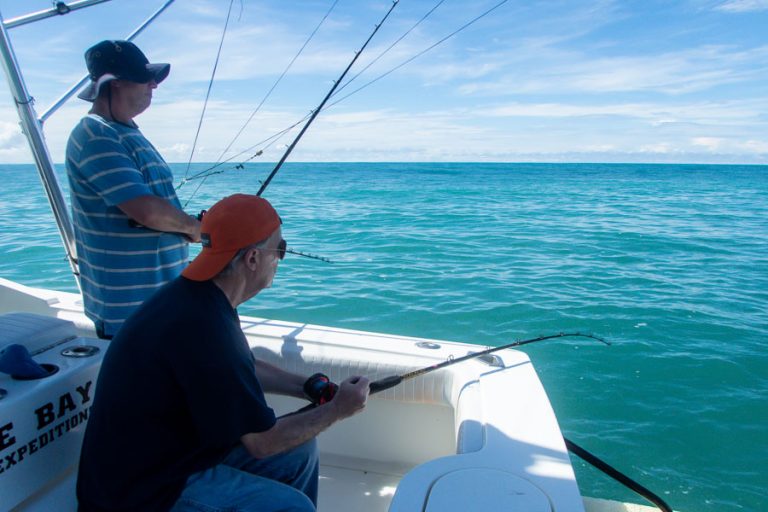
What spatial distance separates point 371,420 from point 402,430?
136mm

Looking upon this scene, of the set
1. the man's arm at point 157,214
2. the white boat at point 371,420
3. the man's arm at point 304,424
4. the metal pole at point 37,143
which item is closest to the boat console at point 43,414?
the white boat at point 371,420

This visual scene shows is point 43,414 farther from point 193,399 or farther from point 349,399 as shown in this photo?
point 349,399

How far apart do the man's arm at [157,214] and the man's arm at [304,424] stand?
0.81 metres

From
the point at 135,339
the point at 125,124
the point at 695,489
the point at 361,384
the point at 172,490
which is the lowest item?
the point at 695,489

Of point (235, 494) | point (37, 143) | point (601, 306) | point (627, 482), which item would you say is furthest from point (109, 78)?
point (601, 306)

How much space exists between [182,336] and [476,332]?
5.49 metres

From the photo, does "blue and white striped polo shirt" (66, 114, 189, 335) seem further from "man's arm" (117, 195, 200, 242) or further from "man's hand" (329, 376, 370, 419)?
"man's hand" (329, 376, 370, 419)

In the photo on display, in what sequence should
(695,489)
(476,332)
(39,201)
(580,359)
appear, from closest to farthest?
(695,489) → (580,359) → (476,332) → (39,201)

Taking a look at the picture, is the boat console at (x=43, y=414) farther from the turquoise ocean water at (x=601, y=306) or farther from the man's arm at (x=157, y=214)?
the turquoise ocean water at (x=601, y=306)

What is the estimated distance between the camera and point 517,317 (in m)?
6.80

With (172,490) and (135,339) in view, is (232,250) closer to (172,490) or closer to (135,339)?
(135,339)

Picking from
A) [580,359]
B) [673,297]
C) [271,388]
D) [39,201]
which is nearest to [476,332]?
[580,359]

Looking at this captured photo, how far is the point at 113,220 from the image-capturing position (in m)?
1.89

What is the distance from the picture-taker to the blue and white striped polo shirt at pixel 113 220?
1.80 meters
